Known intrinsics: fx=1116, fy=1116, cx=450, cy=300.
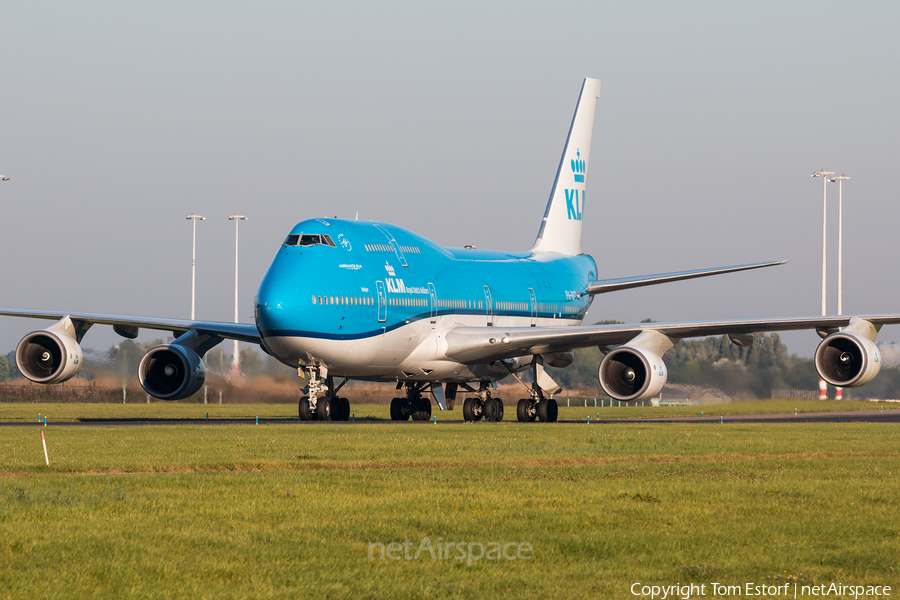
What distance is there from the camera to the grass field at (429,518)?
30.9 ft

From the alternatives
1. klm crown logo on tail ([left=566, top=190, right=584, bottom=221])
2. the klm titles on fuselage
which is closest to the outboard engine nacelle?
klm crown logo on tail ([left=566, top=190, right=584, bottom=221])

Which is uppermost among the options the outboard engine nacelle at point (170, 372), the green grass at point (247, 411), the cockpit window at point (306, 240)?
the cockpit window at point (306, 240)

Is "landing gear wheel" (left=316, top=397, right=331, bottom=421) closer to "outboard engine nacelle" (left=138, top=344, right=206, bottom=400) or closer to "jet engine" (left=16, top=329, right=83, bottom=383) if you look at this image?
"outboard engine nacelle" (left=138, top=344, right=206, bottom=400)

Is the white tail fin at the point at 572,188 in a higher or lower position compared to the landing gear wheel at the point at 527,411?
higher

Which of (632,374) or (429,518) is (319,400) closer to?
(632,374)

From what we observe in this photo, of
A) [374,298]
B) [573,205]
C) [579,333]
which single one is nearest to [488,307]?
[579,333]

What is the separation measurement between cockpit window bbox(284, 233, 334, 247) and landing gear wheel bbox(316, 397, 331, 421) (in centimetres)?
499

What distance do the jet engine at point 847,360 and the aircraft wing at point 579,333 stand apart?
747 millimetres

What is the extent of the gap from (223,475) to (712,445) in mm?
11286

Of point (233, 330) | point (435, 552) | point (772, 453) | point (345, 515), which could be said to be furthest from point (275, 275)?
point (435, 552)

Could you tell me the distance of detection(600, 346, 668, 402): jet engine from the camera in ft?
104

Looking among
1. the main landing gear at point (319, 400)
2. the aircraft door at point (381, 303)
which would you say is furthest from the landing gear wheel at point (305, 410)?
the aircraft door at point (381, 303)

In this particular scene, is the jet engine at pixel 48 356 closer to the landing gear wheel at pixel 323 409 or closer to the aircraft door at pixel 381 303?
the landing gear wheel at pixel 323 409

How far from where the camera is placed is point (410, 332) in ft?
114
